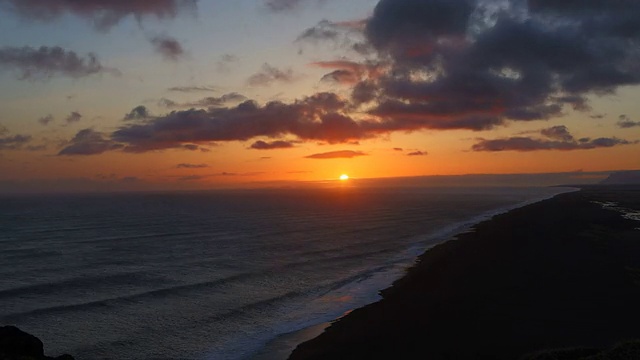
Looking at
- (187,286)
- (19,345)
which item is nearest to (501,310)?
(19,345)

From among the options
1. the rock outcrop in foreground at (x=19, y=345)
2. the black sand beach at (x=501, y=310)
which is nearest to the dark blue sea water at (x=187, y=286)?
the black sand beach at (x=501, y=310)

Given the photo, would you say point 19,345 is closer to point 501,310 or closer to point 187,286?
point 187,286

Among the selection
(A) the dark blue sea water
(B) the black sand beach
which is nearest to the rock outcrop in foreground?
(A) the dark blue sea water

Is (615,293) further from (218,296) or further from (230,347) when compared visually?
(218,296)

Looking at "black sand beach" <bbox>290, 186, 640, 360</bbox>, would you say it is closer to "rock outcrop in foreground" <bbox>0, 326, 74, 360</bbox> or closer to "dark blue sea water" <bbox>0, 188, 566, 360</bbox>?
"dark blue sea water" <bbox>0, 188, 566, 360</bbox>

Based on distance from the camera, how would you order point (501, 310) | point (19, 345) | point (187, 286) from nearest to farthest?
point (19, 345) → point (501, 310) → point (187, 286)

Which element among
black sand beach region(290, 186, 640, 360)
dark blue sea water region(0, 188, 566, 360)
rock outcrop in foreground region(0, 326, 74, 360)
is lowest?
dark blue sea water region(0, 188, 566, 360)

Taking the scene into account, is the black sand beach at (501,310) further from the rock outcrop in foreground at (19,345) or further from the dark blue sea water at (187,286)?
the rock outcrop in foreground at (19,345)

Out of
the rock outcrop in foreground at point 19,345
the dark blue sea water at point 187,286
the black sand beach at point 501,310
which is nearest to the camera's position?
the rock outcrop in foreground at point 19,345
